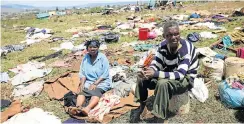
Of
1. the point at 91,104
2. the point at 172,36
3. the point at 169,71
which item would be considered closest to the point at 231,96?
the point at 169,71

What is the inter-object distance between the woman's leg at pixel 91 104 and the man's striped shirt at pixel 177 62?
3.67 ft

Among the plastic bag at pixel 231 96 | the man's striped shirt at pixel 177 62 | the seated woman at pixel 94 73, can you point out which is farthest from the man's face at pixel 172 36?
the seated woman at pixel 94 73

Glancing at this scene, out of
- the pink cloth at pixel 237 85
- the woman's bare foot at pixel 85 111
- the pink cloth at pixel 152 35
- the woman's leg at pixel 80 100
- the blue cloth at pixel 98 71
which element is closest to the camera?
the pink cloth at pixel 237 85

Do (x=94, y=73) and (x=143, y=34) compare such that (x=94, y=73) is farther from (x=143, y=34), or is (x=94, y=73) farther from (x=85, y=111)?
(x=143, y=34)

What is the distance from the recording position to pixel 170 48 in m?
3.45

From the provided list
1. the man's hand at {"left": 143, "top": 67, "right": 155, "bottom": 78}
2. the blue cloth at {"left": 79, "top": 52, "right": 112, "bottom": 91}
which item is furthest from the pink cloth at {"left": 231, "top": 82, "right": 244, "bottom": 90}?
the blue cloth at {"left": 79, "top": 52, "right": 112, "bottom": 91}

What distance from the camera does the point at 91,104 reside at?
13.3ft

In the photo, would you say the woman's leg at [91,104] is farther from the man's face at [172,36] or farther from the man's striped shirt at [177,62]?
the man's face at [172,36]

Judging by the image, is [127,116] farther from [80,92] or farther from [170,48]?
[170,48]

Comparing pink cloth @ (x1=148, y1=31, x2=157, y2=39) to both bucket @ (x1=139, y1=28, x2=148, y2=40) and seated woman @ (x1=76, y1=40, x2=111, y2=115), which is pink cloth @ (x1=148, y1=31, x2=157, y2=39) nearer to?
bucket @ (x1=139, y1=28, x2=148, y2=40)

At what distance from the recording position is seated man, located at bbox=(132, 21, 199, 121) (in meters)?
3.21

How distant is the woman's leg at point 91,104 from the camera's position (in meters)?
3.89

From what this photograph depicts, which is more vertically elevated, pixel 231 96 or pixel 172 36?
pixel 172 36

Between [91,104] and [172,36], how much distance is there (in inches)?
64.1
